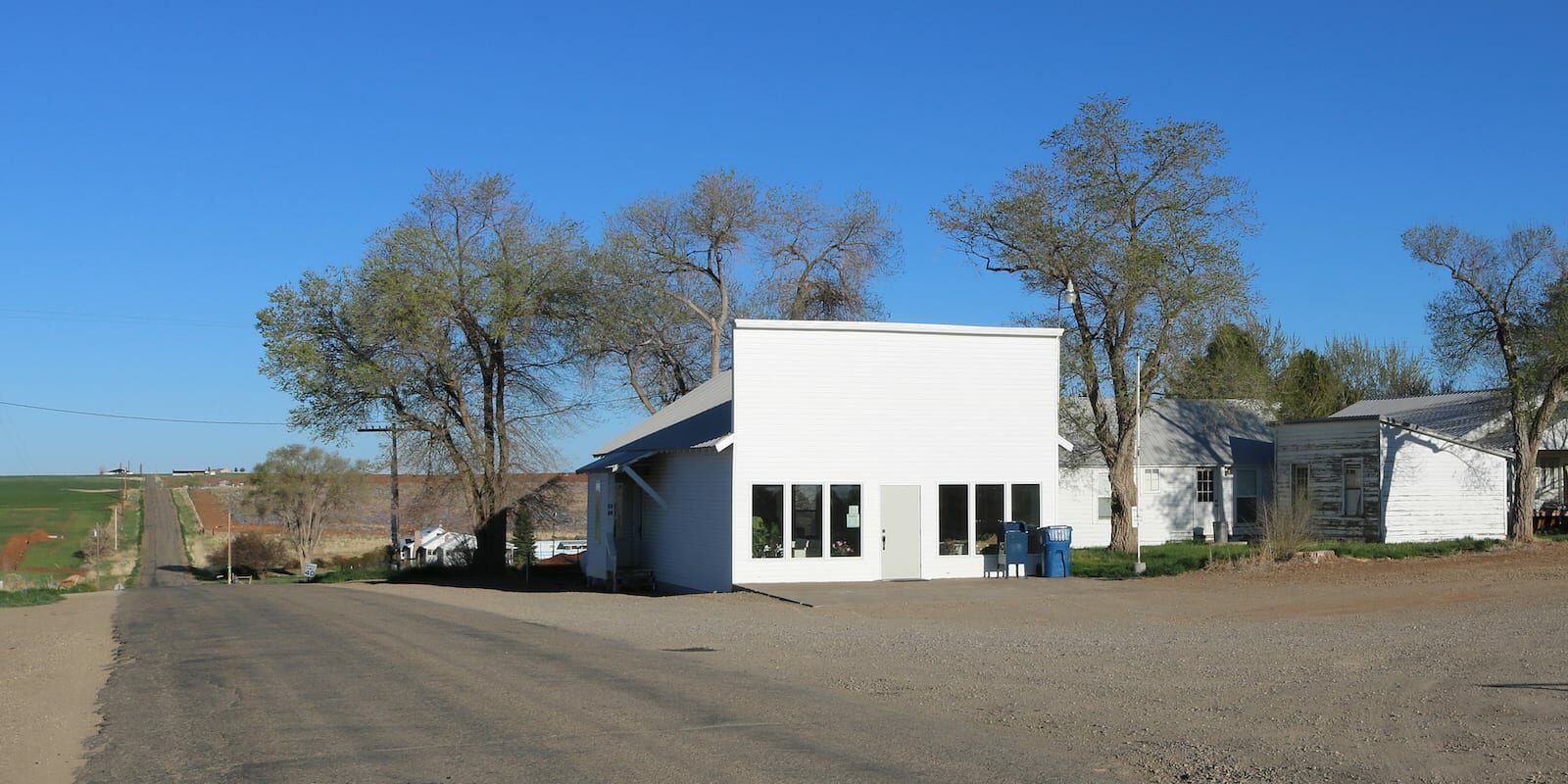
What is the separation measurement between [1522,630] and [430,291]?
3212 centimetres

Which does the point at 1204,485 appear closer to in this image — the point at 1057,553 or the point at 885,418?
the point at 1057,553

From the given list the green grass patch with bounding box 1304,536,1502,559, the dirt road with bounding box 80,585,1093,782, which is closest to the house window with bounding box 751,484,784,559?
the dirt road with bounding box 80,585,1093,782

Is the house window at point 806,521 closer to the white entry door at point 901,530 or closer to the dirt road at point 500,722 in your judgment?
the white entry door at point 901,530

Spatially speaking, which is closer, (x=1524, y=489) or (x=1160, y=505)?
(x=1524, y=489)

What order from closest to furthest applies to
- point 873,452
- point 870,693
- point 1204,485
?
1. point 870,693
2. point 873,452
3. point 1204,485

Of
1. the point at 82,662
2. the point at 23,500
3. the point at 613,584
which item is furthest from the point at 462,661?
the point at 23,500

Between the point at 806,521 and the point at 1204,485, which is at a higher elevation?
the point at 1204,485

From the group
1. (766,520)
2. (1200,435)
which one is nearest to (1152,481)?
(1200,435)

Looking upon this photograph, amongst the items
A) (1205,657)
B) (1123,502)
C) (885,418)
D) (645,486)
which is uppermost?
(885,418)

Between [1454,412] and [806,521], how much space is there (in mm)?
28845

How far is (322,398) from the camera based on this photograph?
133 ft

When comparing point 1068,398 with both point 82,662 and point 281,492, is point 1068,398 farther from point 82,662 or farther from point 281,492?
point 281,492

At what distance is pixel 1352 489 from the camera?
115 ft

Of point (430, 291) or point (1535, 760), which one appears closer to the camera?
point (1535, 760)
